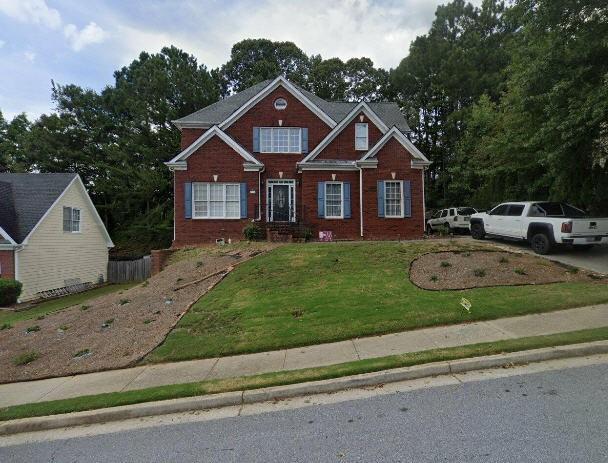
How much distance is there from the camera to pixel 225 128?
66.5 feet

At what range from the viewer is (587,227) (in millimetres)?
12141

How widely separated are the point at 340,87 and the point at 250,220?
2954 centimetres

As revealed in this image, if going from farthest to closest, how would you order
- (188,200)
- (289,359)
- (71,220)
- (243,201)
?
(71,220), (243,201), (188,200), (289,359)

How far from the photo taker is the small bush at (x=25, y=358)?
24.1ft

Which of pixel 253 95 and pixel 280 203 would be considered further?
pixel 253 95

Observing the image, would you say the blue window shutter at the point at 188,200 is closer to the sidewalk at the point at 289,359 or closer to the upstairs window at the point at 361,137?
the upstairs window at the point at 361,137

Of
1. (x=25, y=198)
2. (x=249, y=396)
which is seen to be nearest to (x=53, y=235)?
(x=25, y=198)

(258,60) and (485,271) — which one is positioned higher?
(258,60)

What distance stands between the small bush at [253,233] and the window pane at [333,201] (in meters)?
3.63

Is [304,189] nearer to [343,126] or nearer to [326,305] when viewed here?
[343,126]

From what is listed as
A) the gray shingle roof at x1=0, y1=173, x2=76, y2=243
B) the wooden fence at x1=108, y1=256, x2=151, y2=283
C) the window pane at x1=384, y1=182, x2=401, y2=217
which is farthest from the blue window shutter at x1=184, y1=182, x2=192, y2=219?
the window pane at x1=384, y1=182, x2=401, y2=217

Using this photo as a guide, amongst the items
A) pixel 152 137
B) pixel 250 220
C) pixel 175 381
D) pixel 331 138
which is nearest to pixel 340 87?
pixel 152 137

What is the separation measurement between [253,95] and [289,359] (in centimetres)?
1988

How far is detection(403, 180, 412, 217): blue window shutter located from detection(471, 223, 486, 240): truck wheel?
3093 mm
